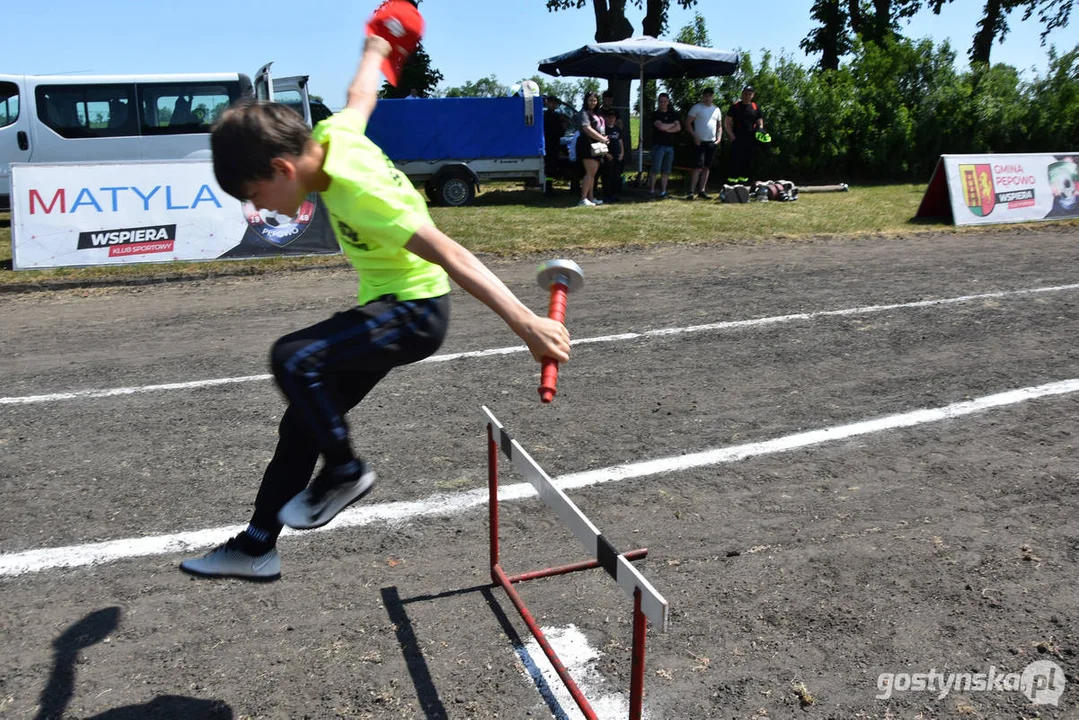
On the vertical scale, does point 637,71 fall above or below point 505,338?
above

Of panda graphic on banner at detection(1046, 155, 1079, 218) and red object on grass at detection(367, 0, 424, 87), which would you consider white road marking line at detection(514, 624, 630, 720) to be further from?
panda graphic on banner at detection(1046, 155, 1079, 218)

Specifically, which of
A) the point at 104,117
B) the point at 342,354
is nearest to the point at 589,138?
the point at 104,117

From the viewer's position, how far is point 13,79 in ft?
51.7

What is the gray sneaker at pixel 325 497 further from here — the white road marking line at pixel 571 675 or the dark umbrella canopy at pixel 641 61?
the dark umbrella canopy at pixel 641 61

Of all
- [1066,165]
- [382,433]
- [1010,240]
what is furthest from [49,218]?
[1066,165]

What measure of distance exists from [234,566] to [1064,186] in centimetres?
1565

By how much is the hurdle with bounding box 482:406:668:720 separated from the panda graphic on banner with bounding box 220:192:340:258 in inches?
318

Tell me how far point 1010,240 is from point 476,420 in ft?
33.2

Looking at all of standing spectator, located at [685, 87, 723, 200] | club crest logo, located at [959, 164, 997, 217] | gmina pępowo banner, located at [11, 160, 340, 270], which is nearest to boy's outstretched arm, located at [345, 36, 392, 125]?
gmina pępowo banner, located at [11, 160, 340, 270]

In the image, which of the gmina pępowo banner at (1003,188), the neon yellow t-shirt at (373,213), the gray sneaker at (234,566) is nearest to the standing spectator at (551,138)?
the gmina pępowo banner at (1003,188)

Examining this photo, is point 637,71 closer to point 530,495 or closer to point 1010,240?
point 1010,240

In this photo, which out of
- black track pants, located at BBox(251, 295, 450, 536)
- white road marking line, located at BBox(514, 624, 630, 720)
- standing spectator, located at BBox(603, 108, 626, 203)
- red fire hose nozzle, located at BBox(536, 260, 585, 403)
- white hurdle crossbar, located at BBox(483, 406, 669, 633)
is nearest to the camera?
white hurdle crossbar, located at BBox(483, 406, 669, 633)

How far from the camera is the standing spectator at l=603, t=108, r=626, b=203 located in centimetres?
1669

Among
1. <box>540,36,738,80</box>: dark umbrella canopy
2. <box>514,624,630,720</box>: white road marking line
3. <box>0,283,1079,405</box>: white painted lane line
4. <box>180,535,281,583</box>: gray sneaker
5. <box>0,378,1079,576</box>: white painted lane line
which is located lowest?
<box>514,624,630,720</box>: white road marking line
